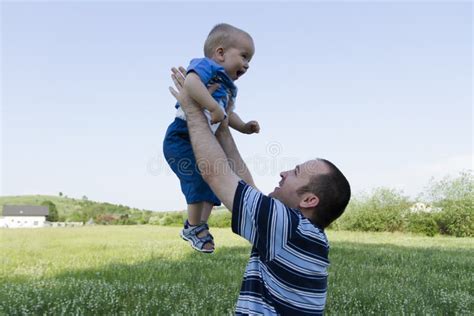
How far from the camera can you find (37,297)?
5586 millimetres

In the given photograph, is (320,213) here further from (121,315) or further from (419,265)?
(419,265)

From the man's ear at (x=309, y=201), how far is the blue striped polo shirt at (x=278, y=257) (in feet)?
0.29

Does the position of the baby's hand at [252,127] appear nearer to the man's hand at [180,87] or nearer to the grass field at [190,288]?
the man's hand at [180,87]

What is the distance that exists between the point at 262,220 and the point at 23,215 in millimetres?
134744

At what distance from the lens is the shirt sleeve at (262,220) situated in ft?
8.81

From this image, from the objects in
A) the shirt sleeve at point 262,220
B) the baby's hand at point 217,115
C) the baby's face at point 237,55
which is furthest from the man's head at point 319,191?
the baby's face at point 237,55

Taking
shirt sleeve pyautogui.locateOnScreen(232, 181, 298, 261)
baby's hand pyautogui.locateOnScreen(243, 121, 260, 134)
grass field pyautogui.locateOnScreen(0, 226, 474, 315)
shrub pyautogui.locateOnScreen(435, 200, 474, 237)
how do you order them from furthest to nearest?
shrub pyautogui.locateOnScreen(435, 200, 474, 237) < grass field pyautogui.locateOnScreen(0, 226, 474, 315) < baby's hand pyautogui.locateOnScreen(243, 121, 260, 134) < shirt sleeve pyautogui.locateOnScreen(232, 181, 298, 261)

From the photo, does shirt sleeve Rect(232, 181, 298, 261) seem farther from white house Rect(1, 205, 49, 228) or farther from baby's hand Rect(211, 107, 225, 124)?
white house Rect(1, 205, 49, 228)

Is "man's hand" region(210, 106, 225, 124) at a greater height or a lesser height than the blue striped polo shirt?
greater

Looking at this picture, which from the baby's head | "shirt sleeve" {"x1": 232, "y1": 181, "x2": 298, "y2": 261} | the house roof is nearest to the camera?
"shirt sleeve" {"x1": 232, "y1": 181, "x2": 298, "y2": 261}

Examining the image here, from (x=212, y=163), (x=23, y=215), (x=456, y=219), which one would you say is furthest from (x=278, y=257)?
(x=23, y=215)

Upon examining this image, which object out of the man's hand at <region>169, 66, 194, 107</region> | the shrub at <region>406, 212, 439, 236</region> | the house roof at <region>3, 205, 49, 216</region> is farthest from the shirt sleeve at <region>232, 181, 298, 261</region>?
the house roof at <region>3, 205, 49, 216</region>

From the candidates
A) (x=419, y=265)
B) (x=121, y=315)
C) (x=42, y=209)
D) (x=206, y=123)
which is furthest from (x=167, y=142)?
(x=42, y=209)

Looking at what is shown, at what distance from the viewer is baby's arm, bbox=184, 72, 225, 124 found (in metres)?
2.92
